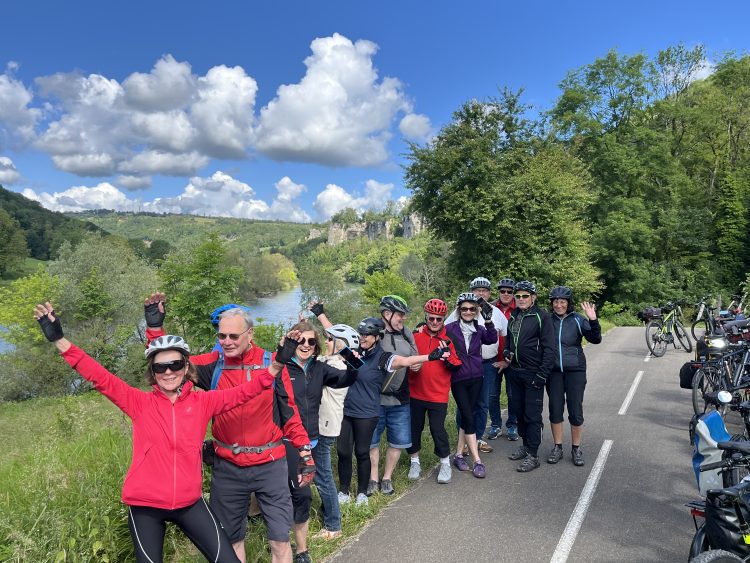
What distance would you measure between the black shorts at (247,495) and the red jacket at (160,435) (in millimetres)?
324

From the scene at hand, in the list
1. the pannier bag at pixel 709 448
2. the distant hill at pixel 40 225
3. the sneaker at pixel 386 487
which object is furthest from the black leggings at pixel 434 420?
the distant hill at pixel 40 225

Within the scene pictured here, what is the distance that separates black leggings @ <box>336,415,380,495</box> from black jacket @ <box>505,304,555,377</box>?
200 centimetres

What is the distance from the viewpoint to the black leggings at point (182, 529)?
9.02 ft

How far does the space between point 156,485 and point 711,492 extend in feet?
9.92

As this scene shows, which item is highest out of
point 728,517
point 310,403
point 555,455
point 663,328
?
point 310,403

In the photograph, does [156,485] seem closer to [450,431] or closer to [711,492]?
[711,492]

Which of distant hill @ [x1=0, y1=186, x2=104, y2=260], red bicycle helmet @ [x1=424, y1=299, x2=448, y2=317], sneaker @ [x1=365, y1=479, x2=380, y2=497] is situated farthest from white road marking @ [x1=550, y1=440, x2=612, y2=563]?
distant hill @ [x1=0, y1=186, x2=104, y2=260]

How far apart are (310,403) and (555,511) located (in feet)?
8.54

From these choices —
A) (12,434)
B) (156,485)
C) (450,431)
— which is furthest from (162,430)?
(12,434)

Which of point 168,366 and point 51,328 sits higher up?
point 51,328

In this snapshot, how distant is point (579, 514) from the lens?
4629mm

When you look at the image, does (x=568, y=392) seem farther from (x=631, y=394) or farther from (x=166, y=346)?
(x=166, y=346)

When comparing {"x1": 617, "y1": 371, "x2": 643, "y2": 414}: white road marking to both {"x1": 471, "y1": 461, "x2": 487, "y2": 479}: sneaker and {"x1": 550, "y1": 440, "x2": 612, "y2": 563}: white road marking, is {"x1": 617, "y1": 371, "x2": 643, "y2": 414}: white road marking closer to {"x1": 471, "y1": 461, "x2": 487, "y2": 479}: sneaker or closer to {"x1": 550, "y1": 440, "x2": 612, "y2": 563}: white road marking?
{"x1": 550, "y1": 440, "x2": 612, "y2": 563}: white road marking

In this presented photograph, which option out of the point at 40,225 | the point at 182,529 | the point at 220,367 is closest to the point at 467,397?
the point at 220,367
